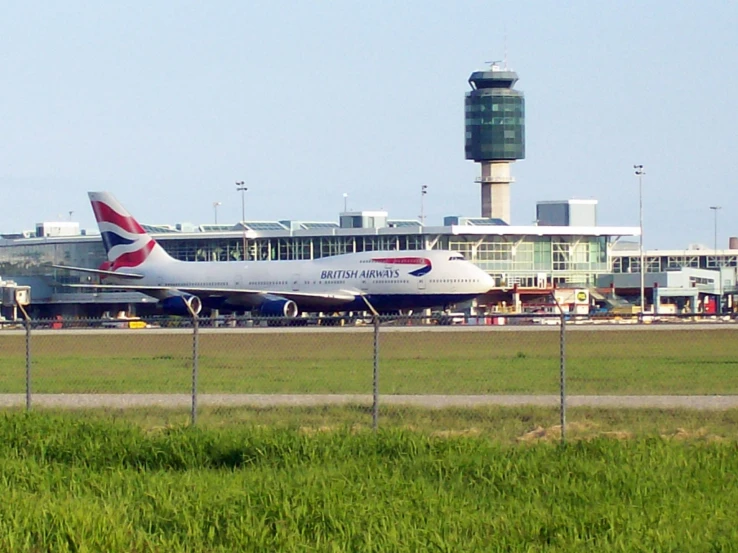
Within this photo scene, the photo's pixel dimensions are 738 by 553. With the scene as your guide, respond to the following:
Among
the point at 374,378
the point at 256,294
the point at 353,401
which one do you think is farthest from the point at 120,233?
the point at 374,378

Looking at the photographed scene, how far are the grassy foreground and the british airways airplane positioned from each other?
46.2 metres

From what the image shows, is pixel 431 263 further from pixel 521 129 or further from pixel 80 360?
pixel 521 129

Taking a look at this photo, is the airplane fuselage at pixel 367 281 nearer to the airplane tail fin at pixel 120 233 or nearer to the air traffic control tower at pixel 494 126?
the airplane tail fin at pixel 120 233

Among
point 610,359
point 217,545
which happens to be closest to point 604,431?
point 217,545

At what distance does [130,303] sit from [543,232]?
33.3 m

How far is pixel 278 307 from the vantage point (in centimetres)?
6169

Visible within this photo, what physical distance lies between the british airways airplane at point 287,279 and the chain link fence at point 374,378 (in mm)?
20278

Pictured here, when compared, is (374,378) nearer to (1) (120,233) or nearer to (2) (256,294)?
(2) (256,294)

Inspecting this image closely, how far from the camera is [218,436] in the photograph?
1297 centimetres

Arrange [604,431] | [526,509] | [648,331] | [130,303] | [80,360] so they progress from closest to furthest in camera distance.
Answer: [526,509], [604,431], [80,360], [648,331], [130,303]

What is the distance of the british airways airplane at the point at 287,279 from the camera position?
201ft

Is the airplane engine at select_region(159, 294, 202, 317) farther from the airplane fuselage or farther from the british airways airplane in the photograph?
the airplane fuselage

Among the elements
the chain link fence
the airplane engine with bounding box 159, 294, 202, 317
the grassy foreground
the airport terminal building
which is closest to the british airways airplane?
the airplane engine with bounding box 159, 294, 202, 317

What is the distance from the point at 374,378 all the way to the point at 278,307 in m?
46.0
